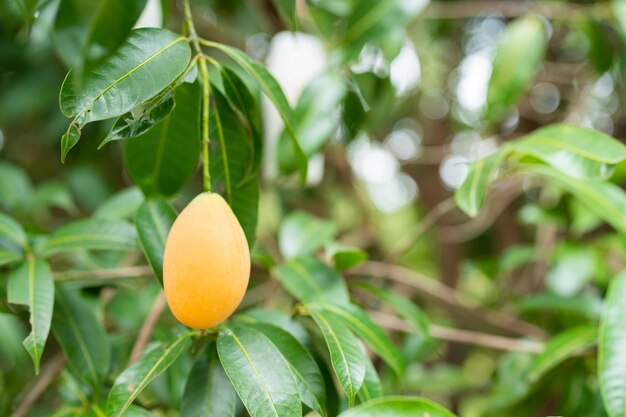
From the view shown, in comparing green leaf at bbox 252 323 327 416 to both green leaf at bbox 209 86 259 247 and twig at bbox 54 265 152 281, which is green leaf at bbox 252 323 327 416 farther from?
twig at bbox 54 265 152 281

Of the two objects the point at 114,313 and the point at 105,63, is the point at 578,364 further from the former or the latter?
the point at 105,63

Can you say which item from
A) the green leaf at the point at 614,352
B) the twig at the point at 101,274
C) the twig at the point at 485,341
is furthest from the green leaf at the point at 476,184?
the twig at the point at 101,274

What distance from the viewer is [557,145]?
59cm

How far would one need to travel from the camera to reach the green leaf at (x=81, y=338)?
1.83ft

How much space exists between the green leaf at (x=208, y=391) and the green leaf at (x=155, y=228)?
0.07m

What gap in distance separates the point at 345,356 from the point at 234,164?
161 mm

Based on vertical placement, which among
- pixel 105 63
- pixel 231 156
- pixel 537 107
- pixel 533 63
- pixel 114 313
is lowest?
pixel 537 107

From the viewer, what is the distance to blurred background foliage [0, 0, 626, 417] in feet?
2.57

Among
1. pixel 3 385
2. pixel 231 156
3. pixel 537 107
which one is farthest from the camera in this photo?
pixel 537 107

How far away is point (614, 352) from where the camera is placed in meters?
0.50

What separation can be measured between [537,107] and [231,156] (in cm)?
142

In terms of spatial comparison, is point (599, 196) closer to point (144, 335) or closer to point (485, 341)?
point (485, 341)

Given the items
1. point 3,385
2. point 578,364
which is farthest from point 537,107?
point 3,385

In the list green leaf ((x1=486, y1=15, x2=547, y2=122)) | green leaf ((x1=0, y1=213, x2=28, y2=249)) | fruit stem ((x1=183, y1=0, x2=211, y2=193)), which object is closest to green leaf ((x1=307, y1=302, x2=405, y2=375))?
fruit stem ((x1=183, y1=0, x2=211, y2=193))
